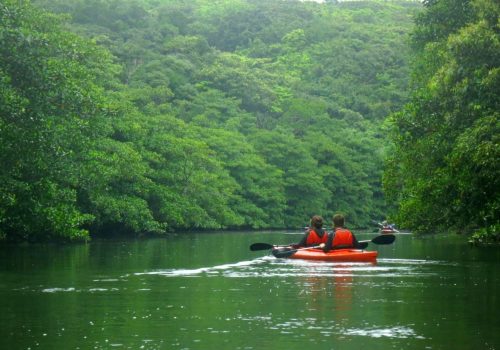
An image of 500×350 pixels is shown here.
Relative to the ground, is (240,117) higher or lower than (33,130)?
higher

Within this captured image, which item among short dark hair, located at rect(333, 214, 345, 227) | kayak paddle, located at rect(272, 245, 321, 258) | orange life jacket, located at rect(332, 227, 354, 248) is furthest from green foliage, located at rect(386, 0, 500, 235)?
kayak paddle, located at rect(272, 245, 321, 258)

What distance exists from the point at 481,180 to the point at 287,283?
748 centimetres

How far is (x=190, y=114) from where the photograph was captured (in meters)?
84.1

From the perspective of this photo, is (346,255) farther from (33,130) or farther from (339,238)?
(33,130)

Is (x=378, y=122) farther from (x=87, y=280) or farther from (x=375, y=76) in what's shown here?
(x=87, y=280)

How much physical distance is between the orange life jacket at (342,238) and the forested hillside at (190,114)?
10066 mm

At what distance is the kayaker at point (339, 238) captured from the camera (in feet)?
87.8

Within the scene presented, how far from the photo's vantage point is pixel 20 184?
31938 millimetres

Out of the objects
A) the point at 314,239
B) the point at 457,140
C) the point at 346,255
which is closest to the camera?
the point at 346,255

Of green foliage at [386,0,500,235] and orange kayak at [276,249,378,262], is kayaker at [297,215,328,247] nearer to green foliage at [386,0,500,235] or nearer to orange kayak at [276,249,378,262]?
orange kayak at [276,249,378,262]

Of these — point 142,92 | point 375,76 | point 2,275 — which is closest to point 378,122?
point 375,76

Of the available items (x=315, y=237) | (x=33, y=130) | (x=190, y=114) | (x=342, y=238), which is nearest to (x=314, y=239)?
(x=315, y=237)

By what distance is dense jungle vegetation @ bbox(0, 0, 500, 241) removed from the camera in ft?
103

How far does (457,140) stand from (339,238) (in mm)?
5215
